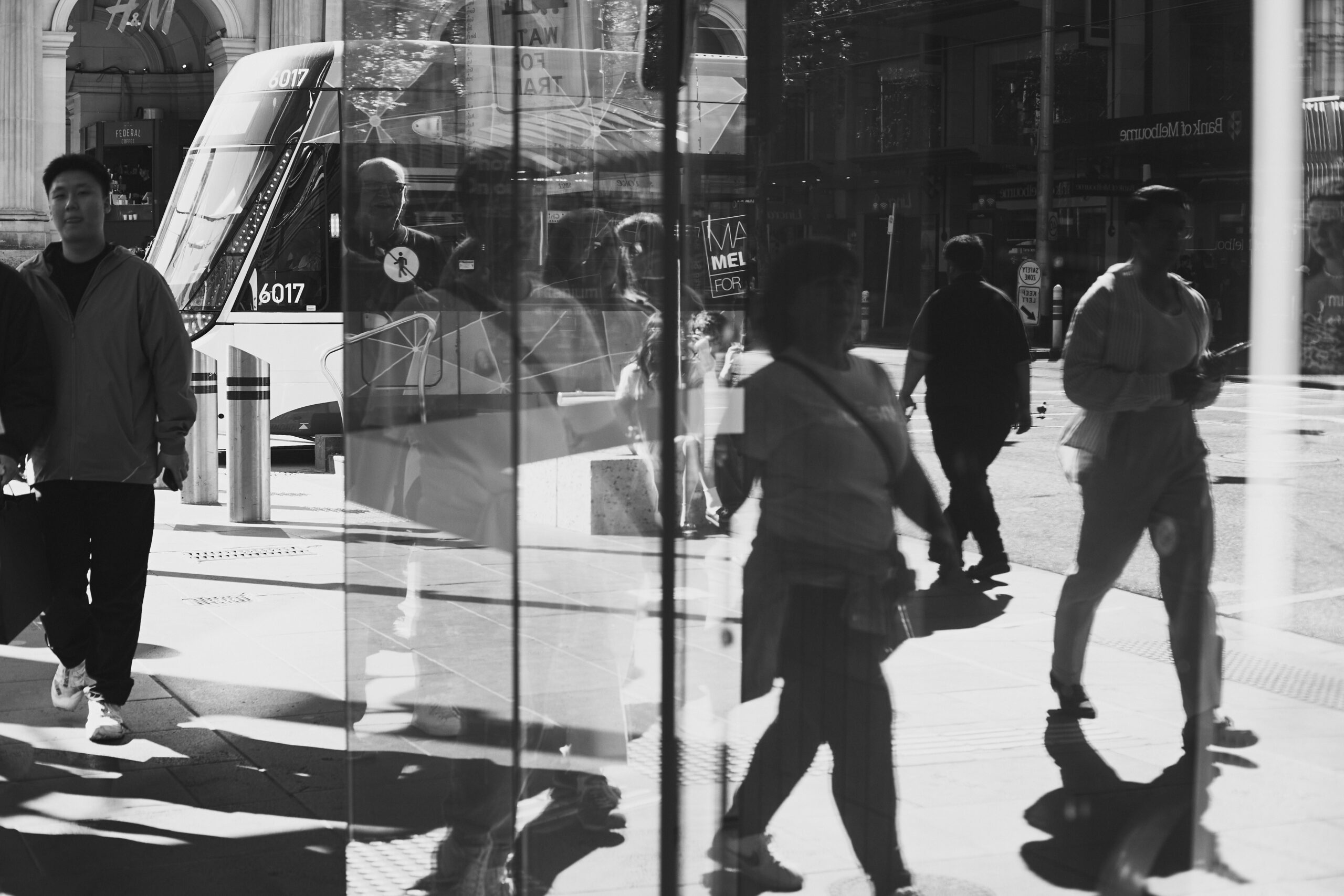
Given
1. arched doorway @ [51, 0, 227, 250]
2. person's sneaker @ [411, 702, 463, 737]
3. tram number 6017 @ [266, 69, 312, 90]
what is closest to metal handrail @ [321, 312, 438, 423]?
person's sneaker @ [411, 702, 463, 737]

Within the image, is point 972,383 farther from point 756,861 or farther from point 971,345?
point 756,861

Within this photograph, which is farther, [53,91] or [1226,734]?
[53,91]

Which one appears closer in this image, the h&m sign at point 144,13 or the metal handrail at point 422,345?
the metal handrail at point 422,345

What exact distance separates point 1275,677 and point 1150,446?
0.93 ft

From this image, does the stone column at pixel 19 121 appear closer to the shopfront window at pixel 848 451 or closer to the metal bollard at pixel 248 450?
the metal bollard at pixel 248 450

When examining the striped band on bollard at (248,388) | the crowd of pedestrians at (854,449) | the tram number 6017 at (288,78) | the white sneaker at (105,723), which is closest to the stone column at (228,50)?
the tram number 6017 at (288,78)

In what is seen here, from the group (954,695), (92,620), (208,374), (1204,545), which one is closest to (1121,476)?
(1204,545)

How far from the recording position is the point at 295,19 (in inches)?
979

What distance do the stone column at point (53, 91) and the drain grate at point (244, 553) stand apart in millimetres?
16162

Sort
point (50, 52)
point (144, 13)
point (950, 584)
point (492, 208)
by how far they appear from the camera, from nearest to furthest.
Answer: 1. point (950, 584)
2. point (492, 208)
3. point (50, 52)
4. point (144, 13)

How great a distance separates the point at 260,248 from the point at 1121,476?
39.7 ft

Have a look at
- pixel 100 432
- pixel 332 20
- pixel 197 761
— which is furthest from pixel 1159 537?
pixel 332 20

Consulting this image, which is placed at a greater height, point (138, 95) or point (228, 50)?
point (138, 95)

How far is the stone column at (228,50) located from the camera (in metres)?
24.7
